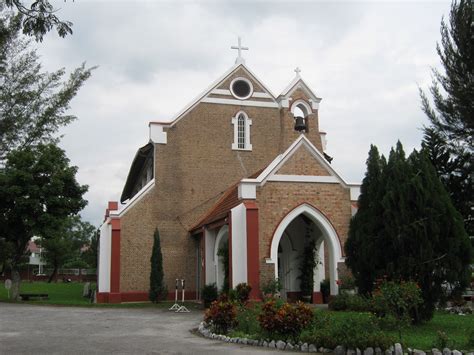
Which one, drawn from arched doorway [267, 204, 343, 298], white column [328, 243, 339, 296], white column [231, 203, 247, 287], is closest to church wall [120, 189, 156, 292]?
arched doorway [267, 204, 343, 298]

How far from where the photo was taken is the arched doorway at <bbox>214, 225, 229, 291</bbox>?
23000 millimetres

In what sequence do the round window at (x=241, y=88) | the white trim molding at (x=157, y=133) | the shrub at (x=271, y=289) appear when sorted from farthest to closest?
the round window at (x=241, y=88) < the white trim molding at (x=157, y=133) < the shrub at (x=271, y=289)

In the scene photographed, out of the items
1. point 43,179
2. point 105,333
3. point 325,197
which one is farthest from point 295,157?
point 43,179

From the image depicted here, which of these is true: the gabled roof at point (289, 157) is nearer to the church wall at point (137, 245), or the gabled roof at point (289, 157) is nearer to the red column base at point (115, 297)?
the church wall at point (137, 245)

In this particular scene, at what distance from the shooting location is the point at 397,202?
13961 millimetres

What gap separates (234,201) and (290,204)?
7.86 ft

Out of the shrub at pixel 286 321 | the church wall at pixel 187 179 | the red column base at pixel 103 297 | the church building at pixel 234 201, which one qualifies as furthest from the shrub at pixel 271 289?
the red column base at pixel 103 297

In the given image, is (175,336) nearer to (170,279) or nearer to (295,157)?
(295,157)

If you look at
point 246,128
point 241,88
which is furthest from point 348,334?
point 241,88

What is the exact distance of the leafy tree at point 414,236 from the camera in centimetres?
1337

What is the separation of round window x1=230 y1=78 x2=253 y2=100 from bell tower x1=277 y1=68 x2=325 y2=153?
1.80 meters

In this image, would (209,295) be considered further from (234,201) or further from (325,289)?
(325,289)

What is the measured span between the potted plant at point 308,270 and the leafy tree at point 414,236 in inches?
351

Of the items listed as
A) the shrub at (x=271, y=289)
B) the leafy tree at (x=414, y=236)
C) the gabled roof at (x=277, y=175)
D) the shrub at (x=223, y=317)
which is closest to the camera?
the shrub at (x=223, y=317)
